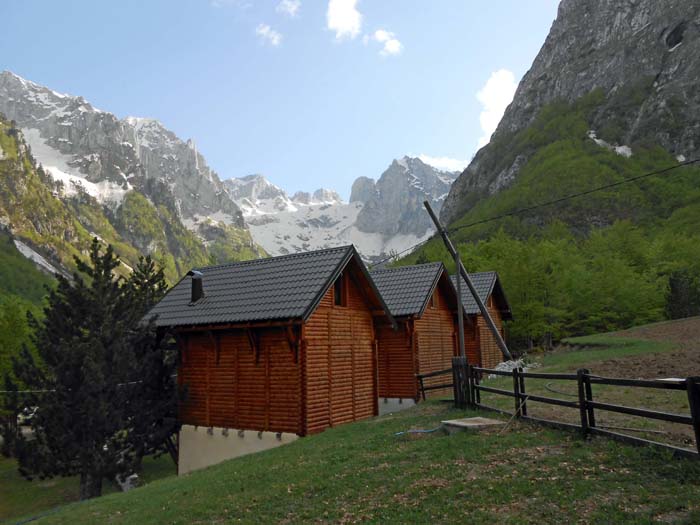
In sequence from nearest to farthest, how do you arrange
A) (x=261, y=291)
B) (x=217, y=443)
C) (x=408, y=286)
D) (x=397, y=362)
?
(x=217, y=443) → (x=261, y=291) → (x=397, y=362) → (x=408, y=286)

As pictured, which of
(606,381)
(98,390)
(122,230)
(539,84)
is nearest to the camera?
(606,381)

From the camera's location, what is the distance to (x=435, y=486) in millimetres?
8070

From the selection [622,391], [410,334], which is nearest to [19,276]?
[410,334]

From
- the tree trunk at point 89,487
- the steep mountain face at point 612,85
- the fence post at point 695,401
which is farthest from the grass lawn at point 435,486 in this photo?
the steep mountain face at point 612,85

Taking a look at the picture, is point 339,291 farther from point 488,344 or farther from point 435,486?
point 488,344

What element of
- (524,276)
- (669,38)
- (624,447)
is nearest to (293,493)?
(624,447)

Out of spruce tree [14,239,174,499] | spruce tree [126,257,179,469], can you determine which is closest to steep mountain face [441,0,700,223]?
A: spruce tree [126,257,179,469]

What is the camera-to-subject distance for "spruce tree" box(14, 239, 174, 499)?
16.5 meters

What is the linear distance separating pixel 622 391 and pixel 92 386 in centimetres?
1711

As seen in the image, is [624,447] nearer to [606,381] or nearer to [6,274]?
[606,381]

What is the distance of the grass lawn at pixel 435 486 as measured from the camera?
6492mm

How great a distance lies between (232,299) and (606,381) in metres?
13.8

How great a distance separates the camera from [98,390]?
54.9 feet

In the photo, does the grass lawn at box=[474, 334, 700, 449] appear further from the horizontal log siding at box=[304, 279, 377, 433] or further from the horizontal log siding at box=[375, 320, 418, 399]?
the horizontal log siding at box=[304, 279, 377, 433]
